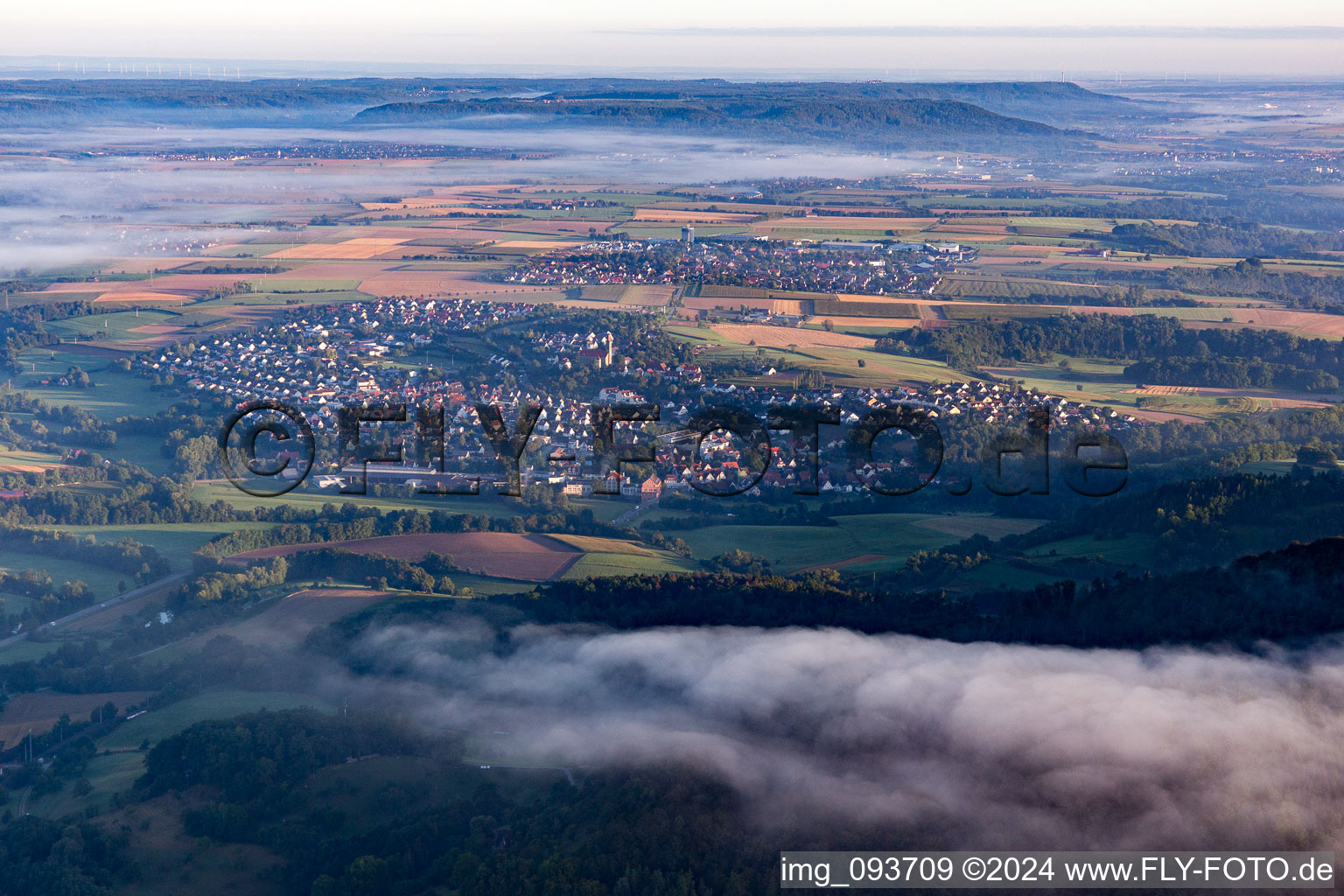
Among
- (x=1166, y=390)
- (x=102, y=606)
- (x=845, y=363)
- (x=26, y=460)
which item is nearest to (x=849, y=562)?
(x=102, y=606)

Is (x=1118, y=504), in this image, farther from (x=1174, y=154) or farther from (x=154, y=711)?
(x=1174, y=154)

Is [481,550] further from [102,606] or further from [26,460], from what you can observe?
[26,460]

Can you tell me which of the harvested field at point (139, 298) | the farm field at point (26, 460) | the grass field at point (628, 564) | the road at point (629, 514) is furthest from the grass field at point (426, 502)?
the harvested field at point (139, 298)

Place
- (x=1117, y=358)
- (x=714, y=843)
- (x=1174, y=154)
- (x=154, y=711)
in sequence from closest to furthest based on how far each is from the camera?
A: (x=714, y=843)
(x=154, y=711)
(x=1117, y=358)
(x=1174, y=154)

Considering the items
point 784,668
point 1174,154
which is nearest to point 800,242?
point 784,668

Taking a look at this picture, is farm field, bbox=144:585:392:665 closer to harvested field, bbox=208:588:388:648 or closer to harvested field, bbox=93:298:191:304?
harvested field, bbox=208:588:388:648
